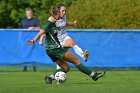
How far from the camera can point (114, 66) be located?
18.9 m

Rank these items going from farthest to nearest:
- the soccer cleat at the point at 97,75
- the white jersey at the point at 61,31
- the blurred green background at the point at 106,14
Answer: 1. the blurred green background at the point at 106,14
2. the white jersey at the point at 61,31
3. the soccer cleat at the point at 97,75

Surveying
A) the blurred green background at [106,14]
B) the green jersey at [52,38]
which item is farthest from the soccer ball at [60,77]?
the blurred green background at [106,14]

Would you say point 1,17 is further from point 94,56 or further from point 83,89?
point 83,89

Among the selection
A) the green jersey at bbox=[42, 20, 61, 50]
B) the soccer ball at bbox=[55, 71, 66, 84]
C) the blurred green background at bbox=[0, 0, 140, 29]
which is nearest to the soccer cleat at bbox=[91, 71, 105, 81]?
the soccer ball at bbox=[55, 71, 66, 84]

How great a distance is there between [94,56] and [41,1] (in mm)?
10682

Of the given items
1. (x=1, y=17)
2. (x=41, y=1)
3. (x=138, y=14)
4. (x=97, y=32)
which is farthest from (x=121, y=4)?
(x=1, y=17)

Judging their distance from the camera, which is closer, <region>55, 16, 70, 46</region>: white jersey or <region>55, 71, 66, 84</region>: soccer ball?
<region>55, 71, 66, 84</region>: soccer ball

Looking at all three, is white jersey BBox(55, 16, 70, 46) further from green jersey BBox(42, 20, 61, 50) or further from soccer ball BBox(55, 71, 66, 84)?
soccer ball BBox(55, 71, 66, 84)

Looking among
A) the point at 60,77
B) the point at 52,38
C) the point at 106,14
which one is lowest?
the point at 60,77

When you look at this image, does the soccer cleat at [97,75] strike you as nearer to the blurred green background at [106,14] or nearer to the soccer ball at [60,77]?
the soccer ball at [60,77]

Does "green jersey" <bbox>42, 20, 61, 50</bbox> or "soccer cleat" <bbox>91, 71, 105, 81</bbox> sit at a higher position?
"green jersey" <bbox>42, 20, 61, 50</bbox>

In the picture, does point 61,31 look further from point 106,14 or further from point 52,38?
point 106,14

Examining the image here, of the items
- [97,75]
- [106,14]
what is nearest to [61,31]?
[97,75]

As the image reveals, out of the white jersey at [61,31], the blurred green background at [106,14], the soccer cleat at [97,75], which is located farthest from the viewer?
the blurred green background at [106,14]
